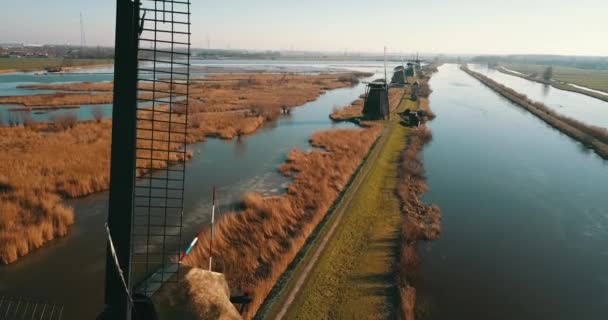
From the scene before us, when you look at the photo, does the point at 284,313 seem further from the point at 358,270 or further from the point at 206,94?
the point at 206,94

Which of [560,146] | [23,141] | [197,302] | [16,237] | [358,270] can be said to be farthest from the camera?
[560,146]

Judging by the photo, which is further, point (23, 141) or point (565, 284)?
point (23, 141)

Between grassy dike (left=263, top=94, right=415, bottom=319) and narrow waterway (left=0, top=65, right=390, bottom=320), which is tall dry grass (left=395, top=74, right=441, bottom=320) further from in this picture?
narrow waterway (left=0, top=65, right=390, bottom=320)

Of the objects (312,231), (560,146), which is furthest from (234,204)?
(560,146)

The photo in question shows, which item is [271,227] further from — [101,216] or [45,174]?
[45,174]

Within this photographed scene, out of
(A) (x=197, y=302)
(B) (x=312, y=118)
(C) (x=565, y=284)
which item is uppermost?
(B) (x=312, y=118)

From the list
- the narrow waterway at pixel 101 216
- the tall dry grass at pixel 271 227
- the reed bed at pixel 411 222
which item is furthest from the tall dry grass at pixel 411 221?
the narrow waterway at pixel 101 216

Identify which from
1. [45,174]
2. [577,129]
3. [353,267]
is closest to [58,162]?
[45,174]
